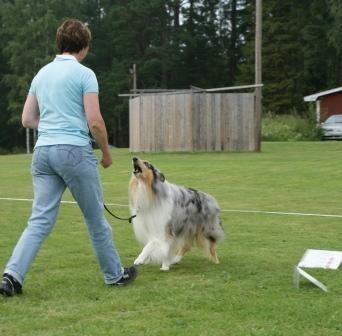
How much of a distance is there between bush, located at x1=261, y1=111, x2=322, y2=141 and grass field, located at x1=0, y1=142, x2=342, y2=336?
74.7ft

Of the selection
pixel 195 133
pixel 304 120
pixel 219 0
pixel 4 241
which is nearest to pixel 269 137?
pixel 304 120

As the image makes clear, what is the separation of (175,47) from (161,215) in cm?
5321

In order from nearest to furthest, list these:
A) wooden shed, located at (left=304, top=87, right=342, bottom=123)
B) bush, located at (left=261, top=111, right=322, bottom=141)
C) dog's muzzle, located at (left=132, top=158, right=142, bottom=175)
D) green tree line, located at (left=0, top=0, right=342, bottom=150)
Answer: dog's muzzle, located at (left=132, top=158, right=142, bottom=175)
bush, located at (left=261, top=111, right=322, bottom=141)
wooden shed, located at (left=304, top=87, right=342, bottom=123)
green tree line, located at (left=0, top=0, right=342, bottom=150)

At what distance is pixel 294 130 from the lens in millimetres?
34469

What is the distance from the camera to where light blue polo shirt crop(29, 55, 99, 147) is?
4961 mm

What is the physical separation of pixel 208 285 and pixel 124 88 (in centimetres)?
5271

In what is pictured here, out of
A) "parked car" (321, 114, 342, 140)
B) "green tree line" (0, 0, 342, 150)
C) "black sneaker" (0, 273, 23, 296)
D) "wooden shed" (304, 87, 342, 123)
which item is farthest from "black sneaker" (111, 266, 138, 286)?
"green tree line" (0, 0, 342, 150)

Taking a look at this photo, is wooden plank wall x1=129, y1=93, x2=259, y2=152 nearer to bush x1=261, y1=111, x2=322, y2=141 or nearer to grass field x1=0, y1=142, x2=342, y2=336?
bush x1=261, y1=111, x2=322, y2=141

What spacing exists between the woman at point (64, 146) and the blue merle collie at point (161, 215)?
0.84 m

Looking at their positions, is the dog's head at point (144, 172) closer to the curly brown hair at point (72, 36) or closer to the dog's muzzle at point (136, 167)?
the dog's muzzle at point (136, 167)

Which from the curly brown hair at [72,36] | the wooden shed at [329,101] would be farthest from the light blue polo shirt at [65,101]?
the wooden shed at [329,101]

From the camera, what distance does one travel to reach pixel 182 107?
22703 mm

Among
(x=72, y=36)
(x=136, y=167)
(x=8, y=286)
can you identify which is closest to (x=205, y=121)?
(x=136, y=167)

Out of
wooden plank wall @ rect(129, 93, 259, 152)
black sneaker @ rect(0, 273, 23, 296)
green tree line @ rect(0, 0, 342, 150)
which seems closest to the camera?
black sneaker @ rect(0, 273, 23, 296)
